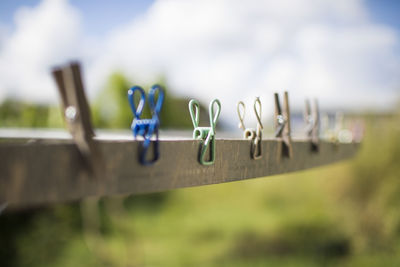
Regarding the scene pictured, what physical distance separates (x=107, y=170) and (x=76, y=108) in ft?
0.27

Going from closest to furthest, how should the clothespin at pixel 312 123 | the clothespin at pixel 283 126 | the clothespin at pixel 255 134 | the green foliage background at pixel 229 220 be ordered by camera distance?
1. the clothespin at pixel 255 134
2. the clothespin at pixel 283 126
3. the clothespin at pixel 312 123
4. the green foliage background at pixel 229 220

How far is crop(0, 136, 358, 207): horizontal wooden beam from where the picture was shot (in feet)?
1.32

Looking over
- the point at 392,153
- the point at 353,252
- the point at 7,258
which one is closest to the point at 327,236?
the point at 353,252

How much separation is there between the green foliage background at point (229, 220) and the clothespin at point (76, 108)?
5.18 m

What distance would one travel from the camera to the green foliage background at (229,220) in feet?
19.3

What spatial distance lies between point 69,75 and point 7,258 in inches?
239

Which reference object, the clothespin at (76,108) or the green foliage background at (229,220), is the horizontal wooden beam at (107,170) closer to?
the clothespin at (76,108)

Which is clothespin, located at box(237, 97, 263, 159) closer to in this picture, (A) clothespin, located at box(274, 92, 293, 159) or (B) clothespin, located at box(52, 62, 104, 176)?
(A) clothespin, located at box(274, 92, 293, 159)

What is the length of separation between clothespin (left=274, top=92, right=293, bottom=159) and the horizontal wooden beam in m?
0.14

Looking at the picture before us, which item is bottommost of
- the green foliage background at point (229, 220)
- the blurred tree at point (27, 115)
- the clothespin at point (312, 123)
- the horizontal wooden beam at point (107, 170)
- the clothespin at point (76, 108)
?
the green foliage background at point (229, 220)

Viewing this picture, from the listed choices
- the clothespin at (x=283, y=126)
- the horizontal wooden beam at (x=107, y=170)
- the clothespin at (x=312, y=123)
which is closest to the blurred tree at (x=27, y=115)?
the clothespin at (x=312, y=123)

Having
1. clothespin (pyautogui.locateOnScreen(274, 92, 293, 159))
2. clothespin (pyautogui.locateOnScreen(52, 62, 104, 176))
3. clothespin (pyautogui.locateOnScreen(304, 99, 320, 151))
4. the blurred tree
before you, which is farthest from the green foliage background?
clothespin (pyautogui.locateOnScreen(52, 62, 104, 176))

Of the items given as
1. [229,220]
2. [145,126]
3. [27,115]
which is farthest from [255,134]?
[229,220]

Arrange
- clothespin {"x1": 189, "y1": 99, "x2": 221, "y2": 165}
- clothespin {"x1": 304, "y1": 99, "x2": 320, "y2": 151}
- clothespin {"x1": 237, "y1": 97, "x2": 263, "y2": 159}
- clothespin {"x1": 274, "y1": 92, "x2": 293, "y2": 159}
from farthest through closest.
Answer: clothespin {"x1": 304, "y1": 99, "x2": 320, "y2": 151}, clothespin {"x1": 274, "y1": 92, "x2": 293, "y2": 159}, clothespin {"x1": 237, "y1": 97, "x2": 263, "y2": 159}, clothespin {"x1": 189, "y1": 99, "x2": 221, "y2": 165}
